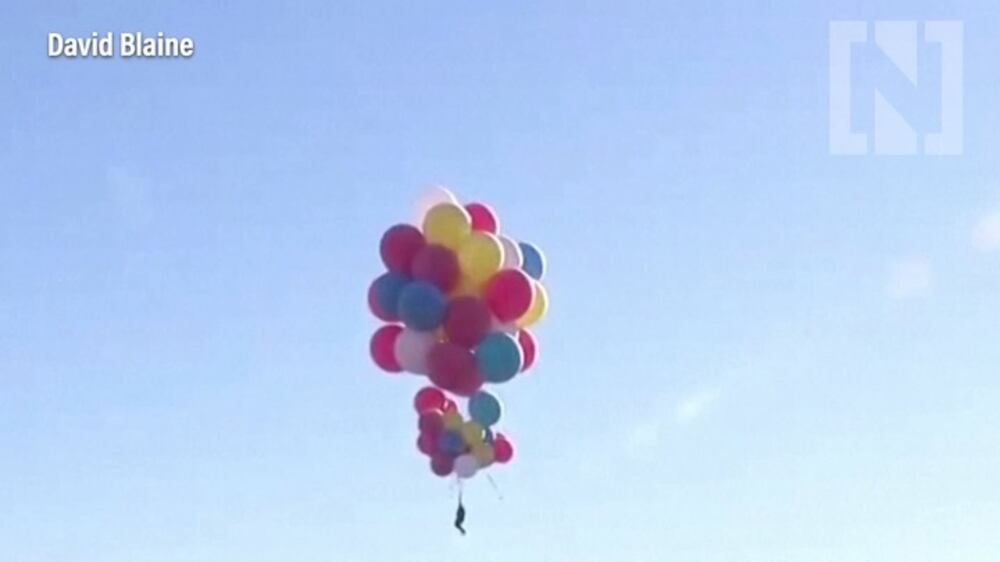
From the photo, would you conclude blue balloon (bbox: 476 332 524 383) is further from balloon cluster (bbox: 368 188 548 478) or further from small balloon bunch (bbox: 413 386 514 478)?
small balloon bunch (bbox: 413 386 514 478)

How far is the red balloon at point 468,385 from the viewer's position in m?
30.4

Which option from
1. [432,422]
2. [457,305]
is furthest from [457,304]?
[432,422]

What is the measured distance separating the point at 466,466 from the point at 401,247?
10.9ft

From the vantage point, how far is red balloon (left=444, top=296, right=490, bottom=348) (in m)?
30.0

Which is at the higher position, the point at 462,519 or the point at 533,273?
the point at 533,273

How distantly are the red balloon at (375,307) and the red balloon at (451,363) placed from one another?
2.65 ft

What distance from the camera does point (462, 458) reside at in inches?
1239

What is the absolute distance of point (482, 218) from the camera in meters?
31.2

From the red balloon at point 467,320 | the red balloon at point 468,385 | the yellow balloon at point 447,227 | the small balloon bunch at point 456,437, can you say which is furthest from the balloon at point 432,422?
the yellow balloon at point 447,227

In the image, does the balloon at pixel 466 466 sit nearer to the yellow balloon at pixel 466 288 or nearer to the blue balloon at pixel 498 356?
the blue balloon at pixel 498 356

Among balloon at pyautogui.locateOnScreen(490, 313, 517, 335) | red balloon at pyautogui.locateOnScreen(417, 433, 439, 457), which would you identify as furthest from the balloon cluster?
red balloon at pyautogui.locateOnScreen(417, 433, 439, 457)

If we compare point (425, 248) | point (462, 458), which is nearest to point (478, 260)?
point (425, 248)

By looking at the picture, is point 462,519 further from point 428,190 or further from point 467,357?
point 428,190

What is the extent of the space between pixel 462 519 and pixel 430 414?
1.52 metres
